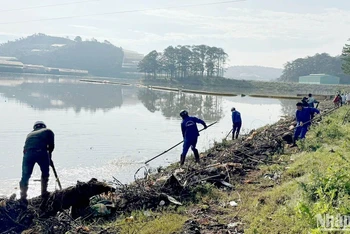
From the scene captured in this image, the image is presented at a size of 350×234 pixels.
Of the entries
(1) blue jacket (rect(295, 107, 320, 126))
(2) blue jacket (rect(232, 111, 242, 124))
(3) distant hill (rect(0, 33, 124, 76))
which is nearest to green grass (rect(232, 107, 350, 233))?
(1) blue jacket (rect(295, 107, 320, 126))

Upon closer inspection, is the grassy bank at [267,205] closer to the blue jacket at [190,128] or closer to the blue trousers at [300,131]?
the blue jacket at [190,128]

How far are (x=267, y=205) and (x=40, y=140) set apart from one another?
15.5ft

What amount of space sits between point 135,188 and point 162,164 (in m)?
5.77

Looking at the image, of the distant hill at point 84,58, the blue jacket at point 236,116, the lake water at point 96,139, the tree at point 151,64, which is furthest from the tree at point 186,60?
the blue jacket at point 236,116

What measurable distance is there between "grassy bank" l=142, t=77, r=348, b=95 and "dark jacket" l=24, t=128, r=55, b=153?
5912cm

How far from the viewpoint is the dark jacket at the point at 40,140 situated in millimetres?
7141

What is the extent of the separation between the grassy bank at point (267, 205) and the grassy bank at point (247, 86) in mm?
58349

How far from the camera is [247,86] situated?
82.9 metres

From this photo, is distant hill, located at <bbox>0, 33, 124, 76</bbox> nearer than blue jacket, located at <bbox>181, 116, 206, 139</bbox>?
No

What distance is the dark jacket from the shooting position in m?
7.14

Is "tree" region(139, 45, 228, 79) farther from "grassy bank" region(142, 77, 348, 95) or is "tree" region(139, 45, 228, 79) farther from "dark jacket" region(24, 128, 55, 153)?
"dark jacket" region(24, 128, 55, 153)

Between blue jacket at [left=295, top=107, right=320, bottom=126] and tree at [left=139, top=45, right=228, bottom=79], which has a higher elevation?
tree at [left=139, top=45, right=228, bottom=79]

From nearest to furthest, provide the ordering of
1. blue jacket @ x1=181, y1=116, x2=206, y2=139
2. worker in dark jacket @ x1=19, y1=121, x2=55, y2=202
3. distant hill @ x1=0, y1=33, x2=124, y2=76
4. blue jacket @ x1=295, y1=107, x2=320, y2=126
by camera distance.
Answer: worker in dark jacket @ x1=19, y1=121, x2=55, y2=202 → blue jacket @ x1=181, y1=116, x2=206, y2=139 → blue jacket @ x1=295, y1=107, x2=320, y2=126 → distant hill @ x1=0, y1=33, x2=124, y2=76

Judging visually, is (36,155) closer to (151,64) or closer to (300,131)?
(300,131)
